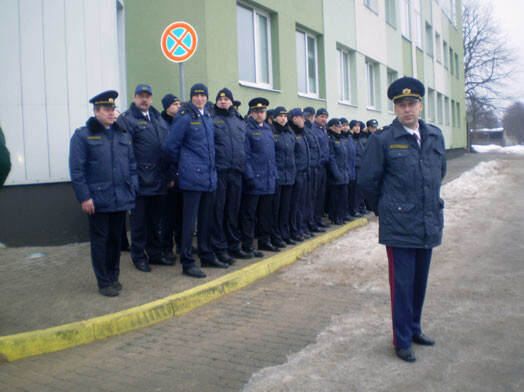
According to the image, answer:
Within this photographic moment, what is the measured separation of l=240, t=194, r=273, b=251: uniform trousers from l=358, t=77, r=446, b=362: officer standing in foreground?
341 cm

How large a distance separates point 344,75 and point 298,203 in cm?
904

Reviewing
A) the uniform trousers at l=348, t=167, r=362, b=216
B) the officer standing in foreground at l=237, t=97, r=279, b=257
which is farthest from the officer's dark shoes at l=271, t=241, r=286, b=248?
the uniform trousers at l=348, t=167, r=362, b=216

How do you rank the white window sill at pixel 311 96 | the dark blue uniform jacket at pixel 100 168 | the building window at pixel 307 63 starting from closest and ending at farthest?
the dark blue uniform jacket at pixel 100 168 → the white window sill at pixel 311 96 → the building window at pixel 307 63

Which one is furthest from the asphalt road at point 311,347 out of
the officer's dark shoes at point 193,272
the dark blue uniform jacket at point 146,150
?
the dark blue uniform jacket at point 146,150

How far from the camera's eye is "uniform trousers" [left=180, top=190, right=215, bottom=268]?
6.47 meters

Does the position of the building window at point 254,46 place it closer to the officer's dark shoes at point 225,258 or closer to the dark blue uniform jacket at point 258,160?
the dark blue uniform jacket at point 258,160

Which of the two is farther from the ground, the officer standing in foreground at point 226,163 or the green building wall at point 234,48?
the green building wall at point 234,48

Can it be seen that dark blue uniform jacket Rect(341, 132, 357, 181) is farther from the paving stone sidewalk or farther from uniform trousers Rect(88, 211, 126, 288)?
uniform trousers Rect(88, 211, 126, 288)

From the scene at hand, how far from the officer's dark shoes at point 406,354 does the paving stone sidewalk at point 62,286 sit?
2.64 meters

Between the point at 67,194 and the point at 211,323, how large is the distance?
4214 mm

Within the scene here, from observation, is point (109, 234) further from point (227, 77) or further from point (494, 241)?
point (494, 241)

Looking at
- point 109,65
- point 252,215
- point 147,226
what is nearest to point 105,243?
point 147,226

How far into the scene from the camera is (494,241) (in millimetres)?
8883

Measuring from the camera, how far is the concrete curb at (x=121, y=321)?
446 cm
